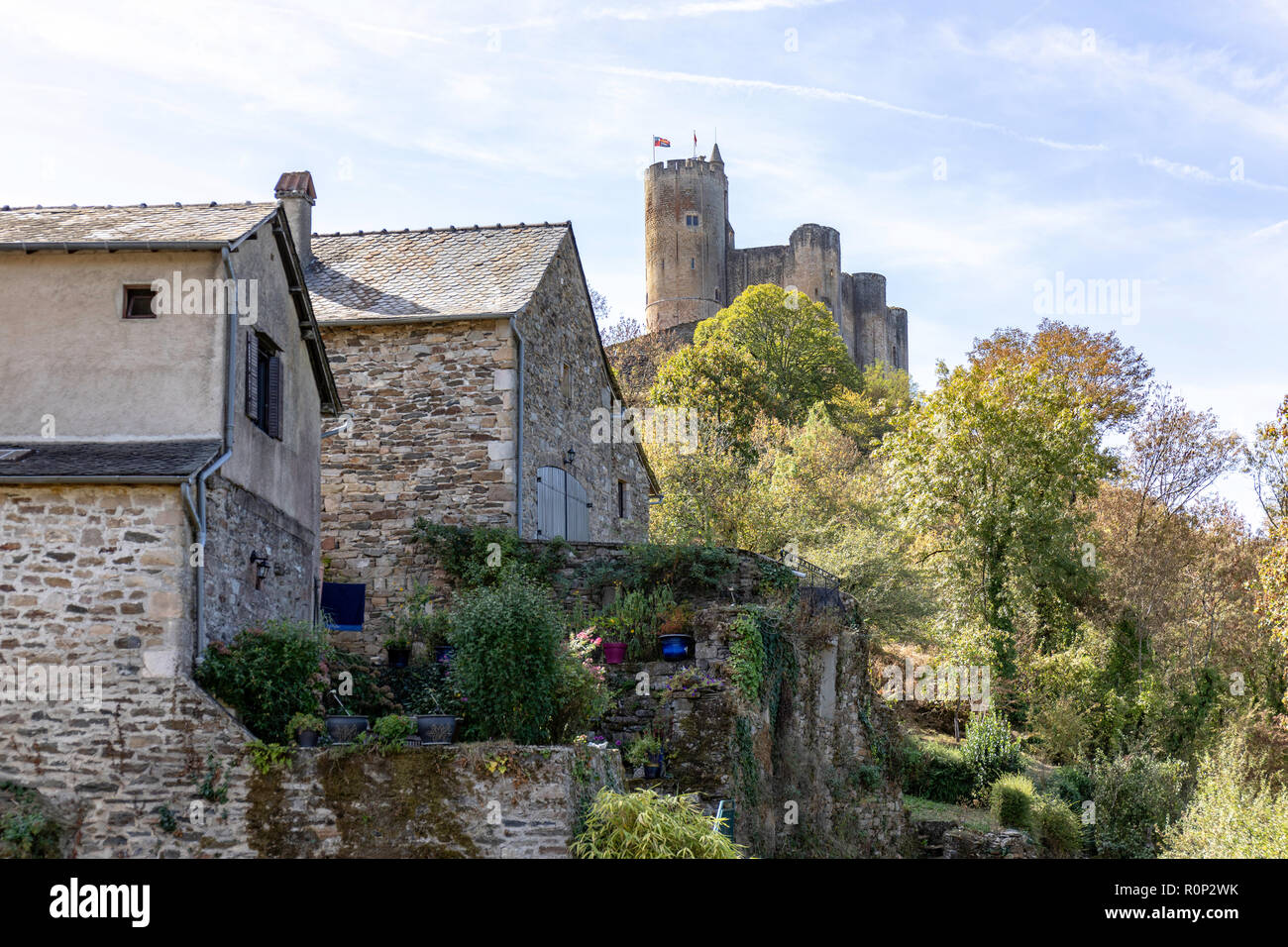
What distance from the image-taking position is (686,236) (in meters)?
65.4

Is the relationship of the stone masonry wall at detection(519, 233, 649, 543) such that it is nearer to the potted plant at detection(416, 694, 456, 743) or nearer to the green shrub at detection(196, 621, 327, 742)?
the green shrub at detection(196, 621, 327, 742)

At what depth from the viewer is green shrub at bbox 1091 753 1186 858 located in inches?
840

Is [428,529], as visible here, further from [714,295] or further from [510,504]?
[714,295]

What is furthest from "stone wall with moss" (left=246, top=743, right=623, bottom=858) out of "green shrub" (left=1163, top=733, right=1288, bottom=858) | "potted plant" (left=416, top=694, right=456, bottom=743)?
"green shrub" (left=1163, top=733, right=1288, bottom=858)

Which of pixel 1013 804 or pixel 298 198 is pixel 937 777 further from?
pixel 298 198

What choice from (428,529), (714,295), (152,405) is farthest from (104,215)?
(714,295)

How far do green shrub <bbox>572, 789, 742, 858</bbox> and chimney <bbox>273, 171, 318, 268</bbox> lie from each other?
41.6 feet

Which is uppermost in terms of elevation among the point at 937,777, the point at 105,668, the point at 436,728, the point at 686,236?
the point at 686,236

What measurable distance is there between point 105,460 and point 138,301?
196cm

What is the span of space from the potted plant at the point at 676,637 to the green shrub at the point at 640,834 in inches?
200

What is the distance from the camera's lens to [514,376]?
18.2 m

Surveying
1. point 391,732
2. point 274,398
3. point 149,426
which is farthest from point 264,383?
point 391,732

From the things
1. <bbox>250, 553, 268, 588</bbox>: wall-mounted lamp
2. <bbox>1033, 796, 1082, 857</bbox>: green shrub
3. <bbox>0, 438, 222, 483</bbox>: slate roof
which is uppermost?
<bbox>0, 438, 222, 483</bbox>: slate roof
